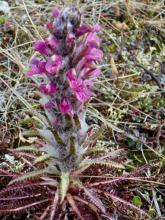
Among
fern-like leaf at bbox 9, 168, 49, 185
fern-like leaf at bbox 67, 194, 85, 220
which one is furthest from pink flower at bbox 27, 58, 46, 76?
fern-like leaf at bbox 67, 194, 85, 220

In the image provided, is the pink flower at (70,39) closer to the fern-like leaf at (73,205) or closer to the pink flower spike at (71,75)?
the pink flower spike at (71,75)

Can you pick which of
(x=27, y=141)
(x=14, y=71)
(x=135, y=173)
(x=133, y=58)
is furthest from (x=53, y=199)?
(x=133, y=58)

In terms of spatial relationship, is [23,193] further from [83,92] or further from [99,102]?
[99,102]

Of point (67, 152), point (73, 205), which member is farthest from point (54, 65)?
point (73, 205)

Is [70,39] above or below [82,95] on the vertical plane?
above

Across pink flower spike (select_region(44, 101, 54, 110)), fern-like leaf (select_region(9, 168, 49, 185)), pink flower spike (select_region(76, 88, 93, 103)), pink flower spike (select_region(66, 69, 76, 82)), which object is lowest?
fern-like leaf (select_region(9, 168, 49, 185))

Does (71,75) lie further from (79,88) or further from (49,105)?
(49,105)

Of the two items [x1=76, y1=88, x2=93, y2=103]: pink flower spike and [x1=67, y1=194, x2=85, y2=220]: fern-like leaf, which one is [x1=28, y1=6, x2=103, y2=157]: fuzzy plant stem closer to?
[x1=76, y1=88, x2=93, y2=103]: pink flower spike

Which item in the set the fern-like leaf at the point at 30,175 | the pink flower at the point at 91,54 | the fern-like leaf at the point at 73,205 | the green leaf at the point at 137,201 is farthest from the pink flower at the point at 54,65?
the green leaf at the point at 137,201

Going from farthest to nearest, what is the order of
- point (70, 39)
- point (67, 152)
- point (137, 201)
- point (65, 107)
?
point (137, 201) < point (67, 152) < point (65, 107) < point (70, 39)
